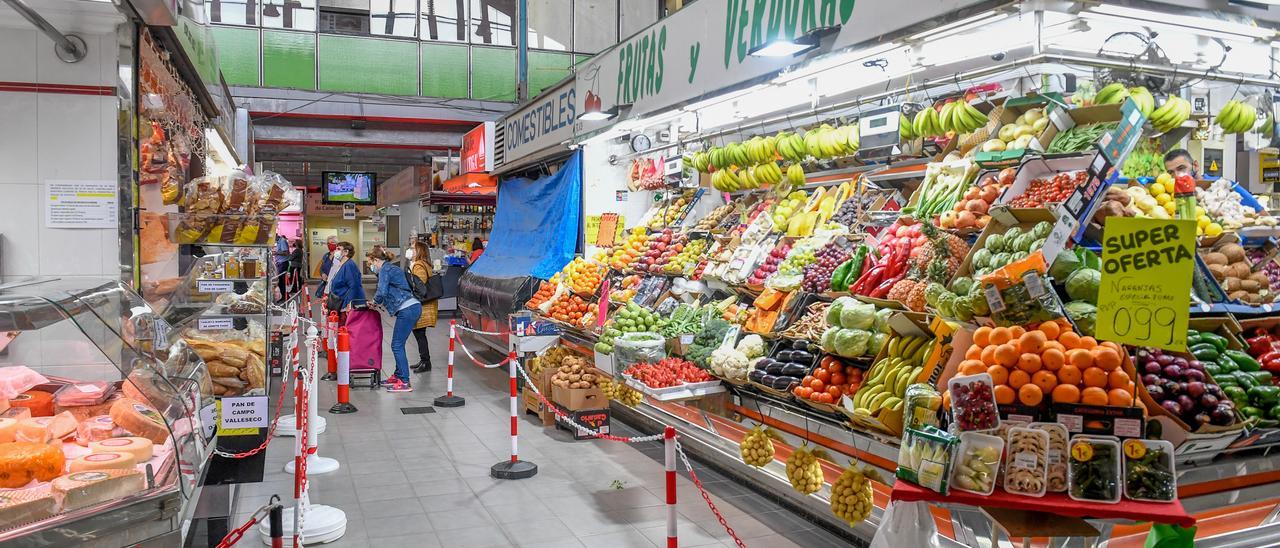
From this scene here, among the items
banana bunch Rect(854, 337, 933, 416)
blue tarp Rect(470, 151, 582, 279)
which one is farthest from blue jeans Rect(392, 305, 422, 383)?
banana bunch Rect(854, 337, 933, 416)

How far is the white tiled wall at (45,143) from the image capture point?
166 inches

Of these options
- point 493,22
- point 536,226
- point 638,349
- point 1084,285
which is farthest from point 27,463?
point 493,22

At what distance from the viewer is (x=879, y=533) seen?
133 inches

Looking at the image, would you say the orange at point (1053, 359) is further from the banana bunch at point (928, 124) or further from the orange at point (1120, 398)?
the banana bunch at point (928, 124)

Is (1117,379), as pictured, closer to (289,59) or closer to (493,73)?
(493,73)

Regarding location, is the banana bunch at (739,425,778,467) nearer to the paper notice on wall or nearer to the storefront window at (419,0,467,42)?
the paper notice on wall

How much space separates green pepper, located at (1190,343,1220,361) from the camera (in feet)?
12.4

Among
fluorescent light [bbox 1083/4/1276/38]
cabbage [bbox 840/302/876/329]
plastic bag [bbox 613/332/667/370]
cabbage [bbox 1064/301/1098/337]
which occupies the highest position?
fluorescent light [bbox 1083/4/1276/38]

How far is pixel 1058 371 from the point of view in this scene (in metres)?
3.33

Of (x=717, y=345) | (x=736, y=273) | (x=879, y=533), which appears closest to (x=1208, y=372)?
(x=879, y=533)

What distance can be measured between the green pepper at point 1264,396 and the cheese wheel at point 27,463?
4.35 meters

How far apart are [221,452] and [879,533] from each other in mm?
2981

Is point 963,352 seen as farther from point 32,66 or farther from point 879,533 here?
point 32,66

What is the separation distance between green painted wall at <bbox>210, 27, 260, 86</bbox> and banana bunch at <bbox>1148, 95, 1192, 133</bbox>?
47.3ft
